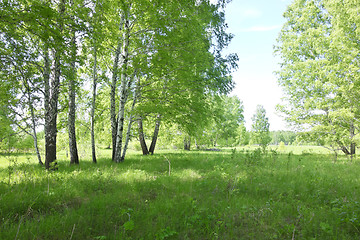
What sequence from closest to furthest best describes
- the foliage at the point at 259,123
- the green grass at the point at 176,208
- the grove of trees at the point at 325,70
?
the green grass at the point at 176,208 → the grove of trees at the point at 325,70 → the foliage at the point at 259,123

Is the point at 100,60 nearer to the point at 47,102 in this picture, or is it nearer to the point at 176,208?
the point at 47,102

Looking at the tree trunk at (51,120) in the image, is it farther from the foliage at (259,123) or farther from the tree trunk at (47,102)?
the foliage at (259,123)

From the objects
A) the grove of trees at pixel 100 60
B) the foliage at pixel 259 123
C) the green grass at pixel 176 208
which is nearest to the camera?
the green grass at pixel 176 208

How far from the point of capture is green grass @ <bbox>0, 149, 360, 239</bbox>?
300cm

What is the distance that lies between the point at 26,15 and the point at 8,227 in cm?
423

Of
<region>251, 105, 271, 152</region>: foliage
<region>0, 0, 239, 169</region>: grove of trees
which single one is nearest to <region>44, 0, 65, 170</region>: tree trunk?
<region>0, 0, 239, 169</region>: grove of trees

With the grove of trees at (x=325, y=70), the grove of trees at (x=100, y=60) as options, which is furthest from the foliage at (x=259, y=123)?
the grove of trees at (x=100, y=60)

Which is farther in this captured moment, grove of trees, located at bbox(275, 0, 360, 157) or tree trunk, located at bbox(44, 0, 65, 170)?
grove of trees, located at bbox(275, 0, 360, 157)

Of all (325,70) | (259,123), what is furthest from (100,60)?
(259,123)

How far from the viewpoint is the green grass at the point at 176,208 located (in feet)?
9.84

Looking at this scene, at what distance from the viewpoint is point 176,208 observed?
3844 mm

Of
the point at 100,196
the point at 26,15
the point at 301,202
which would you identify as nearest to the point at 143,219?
the point at 100,196

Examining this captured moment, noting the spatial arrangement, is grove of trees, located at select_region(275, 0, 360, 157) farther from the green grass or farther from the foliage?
the foliage

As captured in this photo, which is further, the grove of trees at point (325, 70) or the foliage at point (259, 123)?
the foliage at point (259, 123)
